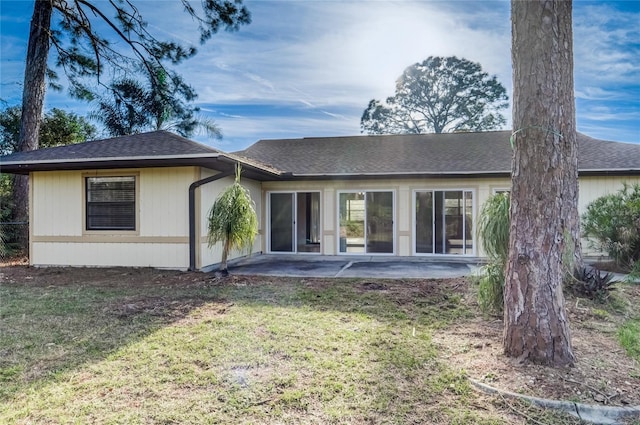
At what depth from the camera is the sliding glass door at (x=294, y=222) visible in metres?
12.7

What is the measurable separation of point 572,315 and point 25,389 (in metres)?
6.21

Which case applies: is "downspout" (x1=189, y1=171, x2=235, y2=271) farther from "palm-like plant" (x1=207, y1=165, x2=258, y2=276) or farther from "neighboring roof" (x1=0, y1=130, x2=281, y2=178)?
"palm-like plant" (x1=207, y1=165, x2=258, y2=276)

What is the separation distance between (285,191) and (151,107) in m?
8.97

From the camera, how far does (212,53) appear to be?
41.9 feet

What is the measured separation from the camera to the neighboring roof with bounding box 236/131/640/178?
11.1m

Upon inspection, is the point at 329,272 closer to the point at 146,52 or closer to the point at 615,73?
the point at 615,73

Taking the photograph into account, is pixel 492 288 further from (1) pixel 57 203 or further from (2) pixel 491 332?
(1) pixel 57 203

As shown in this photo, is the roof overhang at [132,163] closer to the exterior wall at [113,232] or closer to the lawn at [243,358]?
the exterior wall at [113,232]

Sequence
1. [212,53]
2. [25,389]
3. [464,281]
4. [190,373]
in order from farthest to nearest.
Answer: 1. [212,53]
2. [464,281]
3. [190,373]
4. [25,389]

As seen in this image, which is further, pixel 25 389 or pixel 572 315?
pixel 572 315

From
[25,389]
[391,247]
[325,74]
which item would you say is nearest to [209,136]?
[325,74]

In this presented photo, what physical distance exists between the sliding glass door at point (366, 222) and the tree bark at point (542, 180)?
8.37 meters

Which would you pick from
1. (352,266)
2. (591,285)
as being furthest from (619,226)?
(352,266)

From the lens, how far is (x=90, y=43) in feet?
44.4
